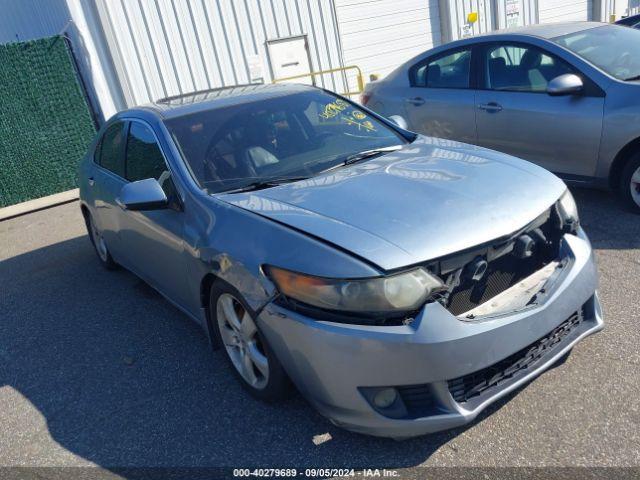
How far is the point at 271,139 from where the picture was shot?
12.0ft

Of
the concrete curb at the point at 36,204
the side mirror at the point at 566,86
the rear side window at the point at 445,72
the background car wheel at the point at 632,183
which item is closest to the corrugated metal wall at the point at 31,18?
the concrete curb at the point at 36,204

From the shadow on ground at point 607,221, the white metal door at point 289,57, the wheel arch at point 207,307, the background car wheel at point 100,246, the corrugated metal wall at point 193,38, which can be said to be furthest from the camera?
the white metal door at point 289,57

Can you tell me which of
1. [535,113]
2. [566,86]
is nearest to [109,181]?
[535,113]

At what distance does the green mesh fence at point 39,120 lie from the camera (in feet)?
30.2

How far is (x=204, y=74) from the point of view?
1015 cm

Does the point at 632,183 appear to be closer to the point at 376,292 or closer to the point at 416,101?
the point at 416,101

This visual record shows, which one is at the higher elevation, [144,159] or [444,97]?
[144,159]

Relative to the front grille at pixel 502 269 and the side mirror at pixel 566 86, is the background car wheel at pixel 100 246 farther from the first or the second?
the side mirror at pixel 566 86

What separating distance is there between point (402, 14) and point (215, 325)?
423 inches

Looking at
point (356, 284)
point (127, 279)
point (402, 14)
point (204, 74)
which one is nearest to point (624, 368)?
point (356, 284)

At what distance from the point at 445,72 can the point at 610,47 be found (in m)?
1.53

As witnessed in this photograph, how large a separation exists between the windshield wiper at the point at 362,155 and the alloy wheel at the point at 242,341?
941 millimetres

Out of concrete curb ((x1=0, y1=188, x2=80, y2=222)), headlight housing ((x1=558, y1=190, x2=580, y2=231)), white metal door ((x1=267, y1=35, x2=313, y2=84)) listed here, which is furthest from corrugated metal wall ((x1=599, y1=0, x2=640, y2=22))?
headlight housing ((x1=558, y1=190, x2=580, y2=231))

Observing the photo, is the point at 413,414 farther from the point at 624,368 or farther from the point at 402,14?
the point at 402,14
